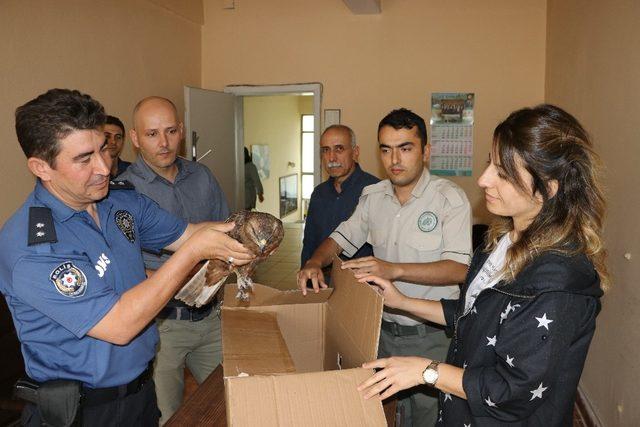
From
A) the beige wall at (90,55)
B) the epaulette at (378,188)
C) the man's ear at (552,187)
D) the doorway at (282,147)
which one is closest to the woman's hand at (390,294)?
the man's ear at (552,187)

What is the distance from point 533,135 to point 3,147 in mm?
2880

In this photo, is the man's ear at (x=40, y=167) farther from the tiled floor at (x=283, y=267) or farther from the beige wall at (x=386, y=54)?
the tiled floor at (x=283, y=267)

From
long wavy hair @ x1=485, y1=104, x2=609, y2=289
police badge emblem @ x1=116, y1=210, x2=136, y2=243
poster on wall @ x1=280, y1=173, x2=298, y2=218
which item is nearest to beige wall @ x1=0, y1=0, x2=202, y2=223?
police badge emblem @ x1=116, y1=210, x2=136, y2=243

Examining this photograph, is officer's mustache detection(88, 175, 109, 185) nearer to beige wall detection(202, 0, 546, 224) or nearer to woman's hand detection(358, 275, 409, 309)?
woman's hand detection(358, 275, 409, 309)

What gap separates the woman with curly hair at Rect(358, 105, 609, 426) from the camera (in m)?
1.08

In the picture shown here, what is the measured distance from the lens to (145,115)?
2.34m

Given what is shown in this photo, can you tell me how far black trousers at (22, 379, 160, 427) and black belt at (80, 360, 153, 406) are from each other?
13 millimetres

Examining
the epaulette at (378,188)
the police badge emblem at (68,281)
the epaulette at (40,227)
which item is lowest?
the police badge emblem at (68,281)

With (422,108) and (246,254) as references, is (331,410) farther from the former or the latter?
(422,108)

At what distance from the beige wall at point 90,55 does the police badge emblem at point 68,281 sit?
2095 mm

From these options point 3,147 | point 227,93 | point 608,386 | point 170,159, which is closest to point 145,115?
point 170,159

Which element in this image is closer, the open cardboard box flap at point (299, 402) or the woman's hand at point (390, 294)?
the open cardboard box flap at point (299, 402)

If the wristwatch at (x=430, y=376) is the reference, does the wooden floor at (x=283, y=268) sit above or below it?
below

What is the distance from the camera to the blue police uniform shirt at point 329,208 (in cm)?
308
